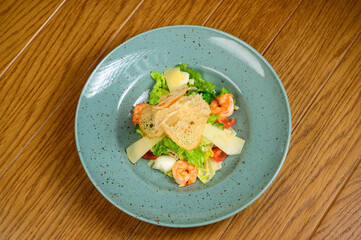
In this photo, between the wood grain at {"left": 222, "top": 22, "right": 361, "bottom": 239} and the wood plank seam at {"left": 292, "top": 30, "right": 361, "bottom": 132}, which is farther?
the wood plank seam at {"left": 292, "top": 30, "right": 361, "bottom": 132}

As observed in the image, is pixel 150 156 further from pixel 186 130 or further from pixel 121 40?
pixel 121 40

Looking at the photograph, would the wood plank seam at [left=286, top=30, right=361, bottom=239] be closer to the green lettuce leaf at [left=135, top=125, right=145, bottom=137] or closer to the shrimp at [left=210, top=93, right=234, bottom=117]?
the shrimp at [left=210, top=93, right=234, bottom=117]

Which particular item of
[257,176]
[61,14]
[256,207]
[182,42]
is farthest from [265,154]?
[61,14]

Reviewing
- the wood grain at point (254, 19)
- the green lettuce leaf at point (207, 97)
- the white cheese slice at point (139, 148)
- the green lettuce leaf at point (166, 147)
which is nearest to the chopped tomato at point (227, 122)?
the green lettuce leaf at point (207, 97)

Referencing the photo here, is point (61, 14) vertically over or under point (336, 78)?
under

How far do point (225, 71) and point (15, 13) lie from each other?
4.24ft

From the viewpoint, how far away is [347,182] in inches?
71.9

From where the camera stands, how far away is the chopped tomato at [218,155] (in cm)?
175

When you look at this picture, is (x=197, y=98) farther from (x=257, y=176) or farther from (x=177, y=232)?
(x=177, y=232)

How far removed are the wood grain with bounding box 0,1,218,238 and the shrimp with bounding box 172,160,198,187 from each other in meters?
0.33

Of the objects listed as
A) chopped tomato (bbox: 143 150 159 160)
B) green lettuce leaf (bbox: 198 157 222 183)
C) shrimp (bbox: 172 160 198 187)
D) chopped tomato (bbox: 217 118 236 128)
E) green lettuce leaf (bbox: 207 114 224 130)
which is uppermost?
chopped tomato (bbox: 217 118 236 128)

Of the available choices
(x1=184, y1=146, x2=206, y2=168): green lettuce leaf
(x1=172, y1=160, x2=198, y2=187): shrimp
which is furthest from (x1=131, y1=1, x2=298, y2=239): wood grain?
(x1=172, y1=160, x2=198, y2=187): shrimp

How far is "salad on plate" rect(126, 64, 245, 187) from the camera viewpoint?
171 cm

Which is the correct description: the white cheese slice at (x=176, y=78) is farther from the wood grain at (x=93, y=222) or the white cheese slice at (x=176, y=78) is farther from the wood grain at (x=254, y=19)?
the wood grain at (x=93, y=222)
